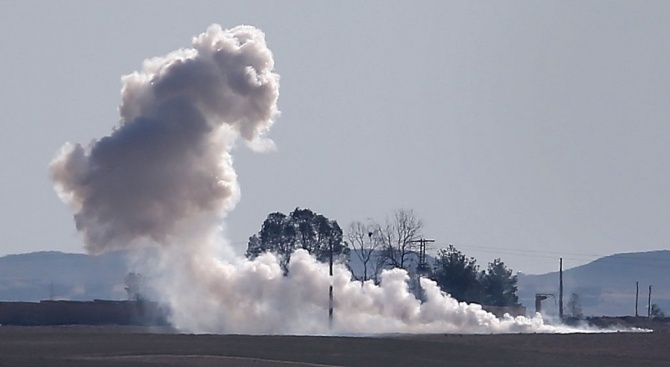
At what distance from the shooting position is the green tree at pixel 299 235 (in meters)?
158

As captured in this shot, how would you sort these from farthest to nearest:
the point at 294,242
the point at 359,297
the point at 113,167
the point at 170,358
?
1. the point at 294,242
2. the point at 359,297
3. the point at 113,167
4. the point at 170,358

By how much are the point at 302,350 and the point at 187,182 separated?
79.6ft

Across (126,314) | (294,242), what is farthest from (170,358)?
(294,242)

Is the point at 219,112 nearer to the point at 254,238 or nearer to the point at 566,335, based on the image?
the point at 566,335

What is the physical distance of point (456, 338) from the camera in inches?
4058

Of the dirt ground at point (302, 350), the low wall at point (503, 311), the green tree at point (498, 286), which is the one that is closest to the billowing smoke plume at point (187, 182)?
the dirt ground at point (302, 350)

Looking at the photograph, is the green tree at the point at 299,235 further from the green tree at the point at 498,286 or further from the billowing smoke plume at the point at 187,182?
the billowing smoke plume at the point at 187,182

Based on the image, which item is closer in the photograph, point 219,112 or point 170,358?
point 170,358

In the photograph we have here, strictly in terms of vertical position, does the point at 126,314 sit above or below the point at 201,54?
below

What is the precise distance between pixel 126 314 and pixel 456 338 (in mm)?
34930

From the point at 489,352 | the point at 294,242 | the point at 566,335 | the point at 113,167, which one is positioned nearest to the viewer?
the point at 489,352

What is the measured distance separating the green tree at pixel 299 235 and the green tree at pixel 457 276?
999 centimetres

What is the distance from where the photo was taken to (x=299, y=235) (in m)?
162

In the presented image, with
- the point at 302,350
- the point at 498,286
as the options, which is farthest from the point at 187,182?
the point at 498,286
